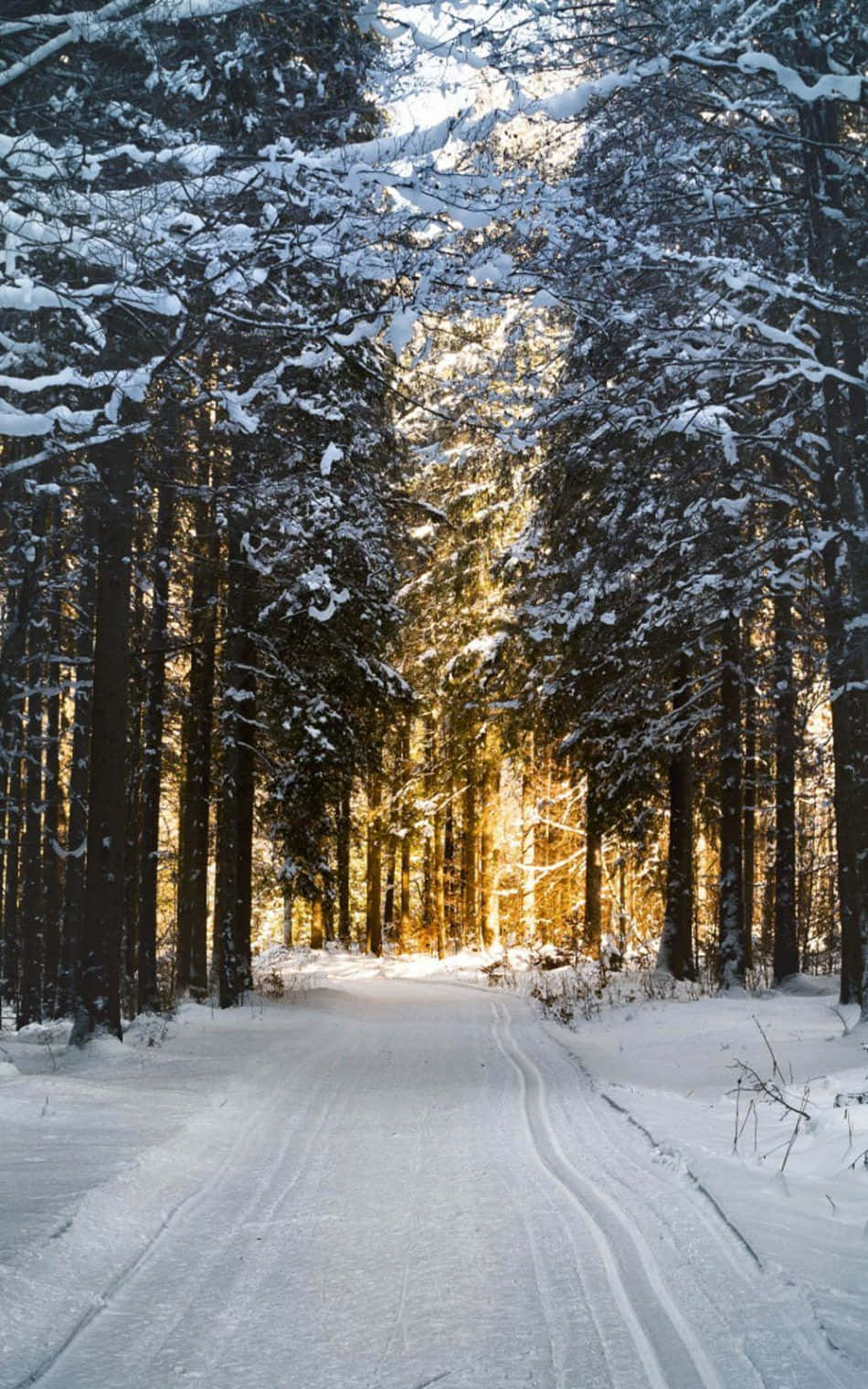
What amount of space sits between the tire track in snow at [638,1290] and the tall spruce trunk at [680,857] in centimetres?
1059

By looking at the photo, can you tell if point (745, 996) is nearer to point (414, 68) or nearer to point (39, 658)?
point (39, 658)

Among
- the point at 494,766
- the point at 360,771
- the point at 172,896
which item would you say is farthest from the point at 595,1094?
the point at 172,896

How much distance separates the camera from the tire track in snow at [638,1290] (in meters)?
3.59

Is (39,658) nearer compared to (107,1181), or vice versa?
(107,1181)

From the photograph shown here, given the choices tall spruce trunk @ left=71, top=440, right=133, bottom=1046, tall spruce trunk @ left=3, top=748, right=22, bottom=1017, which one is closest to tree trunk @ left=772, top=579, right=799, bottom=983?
tall spruce trunk @ left=71, top=440, right=133, bottom=1046

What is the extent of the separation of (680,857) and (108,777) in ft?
33.2

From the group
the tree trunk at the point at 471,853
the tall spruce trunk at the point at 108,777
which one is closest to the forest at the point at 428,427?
the tall spruce trunk at the point at 108,777

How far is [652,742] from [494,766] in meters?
10.2

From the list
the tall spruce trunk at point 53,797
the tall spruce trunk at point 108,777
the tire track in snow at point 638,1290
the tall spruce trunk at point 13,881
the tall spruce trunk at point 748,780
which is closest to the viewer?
the tire track in snow at point 638,1290

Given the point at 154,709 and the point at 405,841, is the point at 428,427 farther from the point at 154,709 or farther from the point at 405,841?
the point at 405,841

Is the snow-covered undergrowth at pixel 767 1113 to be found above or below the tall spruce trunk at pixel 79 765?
below

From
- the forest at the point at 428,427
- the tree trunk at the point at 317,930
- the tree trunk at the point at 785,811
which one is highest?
the forest at the point at 428,427

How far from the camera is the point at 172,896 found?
3944 centimetres

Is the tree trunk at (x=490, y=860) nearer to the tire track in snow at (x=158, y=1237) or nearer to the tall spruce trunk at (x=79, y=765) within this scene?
the tall spruce trunk at (x=79, y=765)
